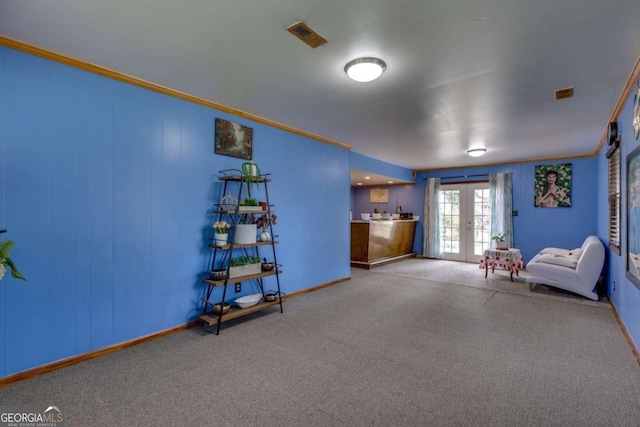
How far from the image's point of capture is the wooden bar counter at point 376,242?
22.1 ft

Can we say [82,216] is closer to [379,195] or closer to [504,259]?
[504,259]

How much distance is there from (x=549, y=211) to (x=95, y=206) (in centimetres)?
802

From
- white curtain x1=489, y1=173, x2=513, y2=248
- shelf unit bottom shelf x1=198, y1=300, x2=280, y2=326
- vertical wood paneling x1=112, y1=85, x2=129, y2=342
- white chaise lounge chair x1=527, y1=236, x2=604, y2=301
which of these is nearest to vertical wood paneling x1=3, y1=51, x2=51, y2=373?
vertical wood paneling x1=112, y1=85, x2=129, y2=342

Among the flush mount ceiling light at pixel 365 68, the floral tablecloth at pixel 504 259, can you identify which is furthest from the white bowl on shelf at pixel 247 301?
the floral tablecloth at pixel 504 259

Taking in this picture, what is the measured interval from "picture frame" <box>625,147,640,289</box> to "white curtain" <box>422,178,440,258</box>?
5192 millimetres

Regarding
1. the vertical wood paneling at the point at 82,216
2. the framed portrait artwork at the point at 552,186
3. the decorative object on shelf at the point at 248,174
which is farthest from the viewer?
the framed portrait artwork at the point at 552,186

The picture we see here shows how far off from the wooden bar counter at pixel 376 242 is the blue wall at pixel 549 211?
6.71ft

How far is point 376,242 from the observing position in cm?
695

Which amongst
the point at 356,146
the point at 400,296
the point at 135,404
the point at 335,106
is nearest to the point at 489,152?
the point at 356,146

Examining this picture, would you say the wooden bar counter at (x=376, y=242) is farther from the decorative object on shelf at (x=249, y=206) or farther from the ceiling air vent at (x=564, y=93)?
the ceiling air vent at (x=564, y=93)

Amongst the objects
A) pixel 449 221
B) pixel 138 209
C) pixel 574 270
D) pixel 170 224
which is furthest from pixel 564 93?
pixel 449 221

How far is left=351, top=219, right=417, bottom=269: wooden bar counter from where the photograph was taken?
6746 mm

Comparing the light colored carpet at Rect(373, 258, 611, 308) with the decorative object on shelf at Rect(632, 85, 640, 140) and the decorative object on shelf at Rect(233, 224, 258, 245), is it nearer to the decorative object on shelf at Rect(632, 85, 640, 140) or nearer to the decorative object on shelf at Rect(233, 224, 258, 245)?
the decorative object on shelf at Rect(632, 85, 640, 140)

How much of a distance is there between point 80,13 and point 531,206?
804 cm
